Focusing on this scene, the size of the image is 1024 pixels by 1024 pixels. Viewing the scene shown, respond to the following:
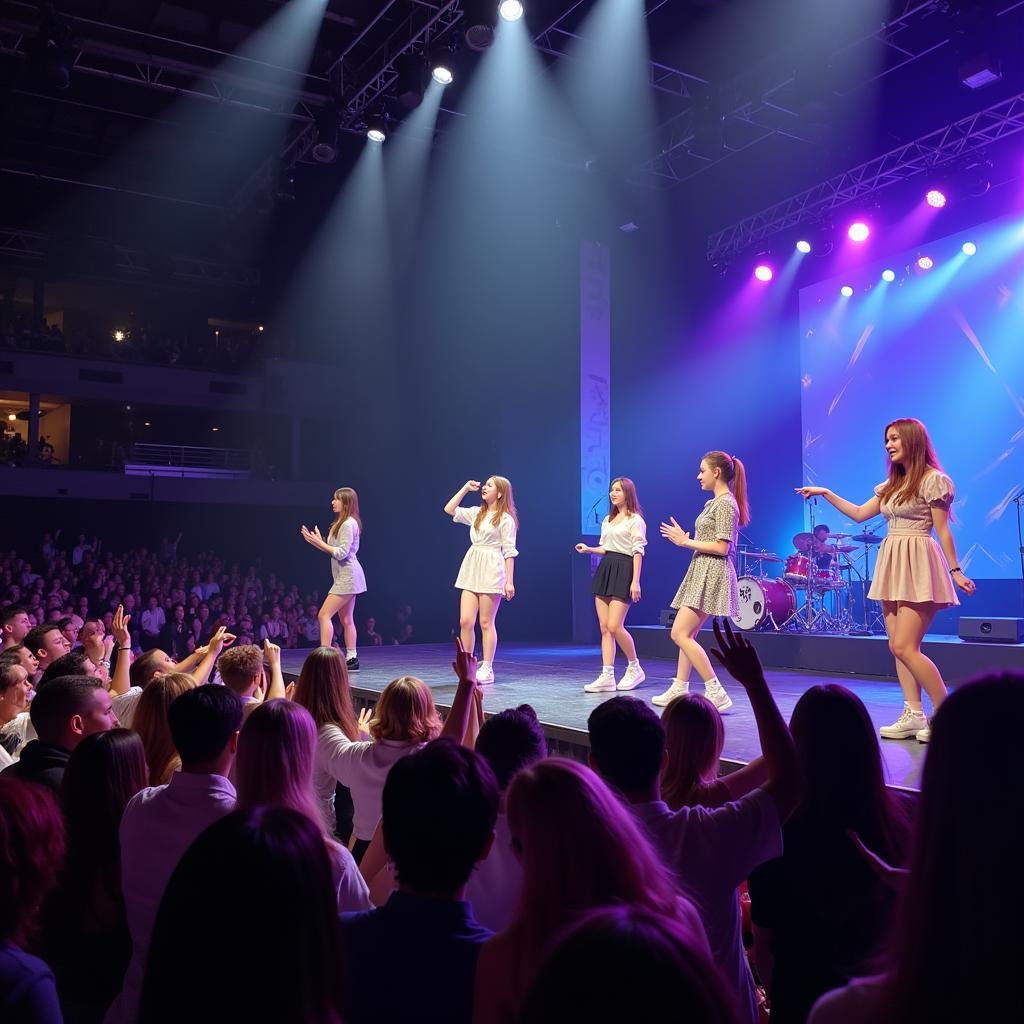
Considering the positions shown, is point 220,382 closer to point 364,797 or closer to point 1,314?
point 1,314

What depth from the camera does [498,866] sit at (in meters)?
2.08

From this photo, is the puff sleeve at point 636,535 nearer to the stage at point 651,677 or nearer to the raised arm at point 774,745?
the stage at point 651,677

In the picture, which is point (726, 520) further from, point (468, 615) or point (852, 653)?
point (852, 653)

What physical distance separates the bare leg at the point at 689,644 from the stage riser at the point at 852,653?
232 centimetres

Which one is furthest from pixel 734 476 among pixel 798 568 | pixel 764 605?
pixel 798 568

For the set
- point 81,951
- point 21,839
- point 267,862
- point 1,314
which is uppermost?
point 1,314

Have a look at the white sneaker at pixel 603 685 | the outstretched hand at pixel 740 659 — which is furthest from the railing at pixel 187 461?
the outstretched hand at pixel 740 659

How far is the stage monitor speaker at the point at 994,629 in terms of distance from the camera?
7.63m

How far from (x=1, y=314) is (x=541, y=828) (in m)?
18.7

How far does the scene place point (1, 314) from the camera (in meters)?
16.9

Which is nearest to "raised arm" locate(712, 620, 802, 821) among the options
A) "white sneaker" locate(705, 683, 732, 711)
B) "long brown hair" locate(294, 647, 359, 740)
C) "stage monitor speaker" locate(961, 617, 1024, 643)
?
"long brown hair" locate(294, 647, 359, 740)

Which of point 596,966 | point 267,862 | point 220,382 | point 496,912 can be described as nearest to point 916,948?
point 596,966

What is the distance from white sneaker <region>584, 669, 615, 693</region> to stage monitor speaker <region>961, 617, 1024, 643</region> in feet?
10.8

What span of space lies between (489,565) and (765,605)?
386cm
